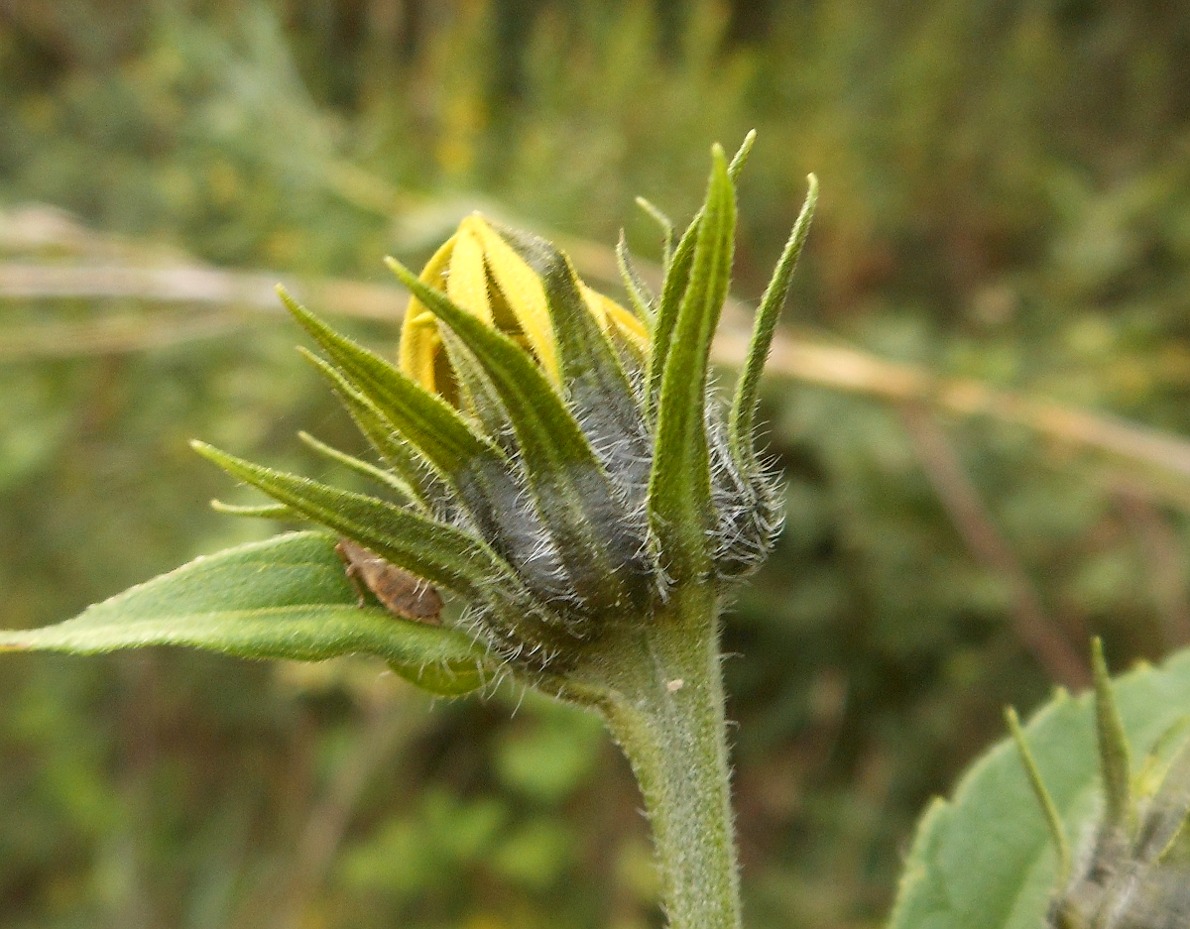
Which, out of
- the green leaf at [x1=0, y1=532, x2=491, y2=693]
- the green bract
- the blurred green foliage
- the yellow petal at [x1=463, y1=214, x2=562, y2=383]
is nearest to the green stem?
the green bract

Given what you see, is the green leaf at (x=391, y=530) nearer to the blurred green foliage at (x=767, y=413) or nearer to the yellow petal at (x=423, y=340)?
the yellow petal at (x=423, y=340)

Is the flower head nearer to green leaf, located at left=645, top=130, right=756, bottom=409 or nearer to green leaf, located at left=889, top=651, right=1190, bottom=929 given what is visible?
green leaf, located at left=645, top=130, right=756, bottom=409

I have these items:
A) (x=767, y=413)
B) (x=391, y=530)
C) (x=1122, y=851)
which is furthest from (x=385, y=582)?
(x=767, y=413)

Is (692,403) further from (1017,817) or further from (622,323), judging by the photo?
(1017,817)

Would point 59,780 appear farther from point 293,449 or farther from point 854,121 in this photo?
point 854,121

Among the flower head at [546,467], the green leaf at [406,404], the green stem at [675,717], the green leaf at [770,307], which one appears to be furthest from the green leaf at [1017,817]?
the green leaf at [406,404]

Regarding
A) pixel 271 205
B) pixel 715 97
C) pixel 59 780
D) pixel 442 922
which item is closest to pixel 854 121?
pixel 715 97
